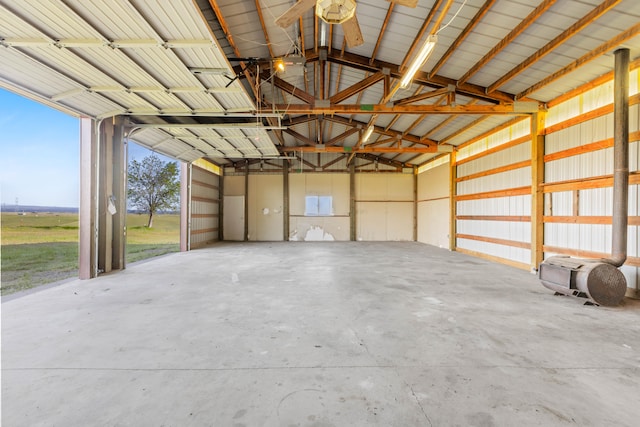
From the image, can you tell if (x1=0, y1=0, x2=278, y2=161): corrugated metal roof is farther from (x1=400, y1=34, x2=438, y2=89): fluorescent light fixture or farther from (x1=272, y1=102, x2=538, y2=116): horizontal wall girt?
(x1=400, y1=34, x2=438, y2=89): fluorescent light fixture

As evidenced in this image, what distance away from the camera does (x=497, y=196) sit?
837cm

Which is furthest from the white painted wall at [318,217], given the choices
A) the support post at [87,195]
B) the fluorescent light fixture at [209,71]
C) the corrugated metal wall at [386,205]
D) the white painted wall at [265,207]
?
the fluorescent light fixture at [209,71]

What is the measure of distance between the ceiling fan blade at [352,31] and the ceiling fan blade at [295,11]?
1.65 ft

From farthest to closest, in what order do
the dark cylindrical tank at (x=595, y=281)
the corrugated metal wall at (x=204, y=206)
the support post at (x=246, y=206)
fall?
1. the support post at (x=246, y=206)
2. the corrugated metal wall at (x=204, y=206)
3. the dark cylindrical tank at (x=595, y=281)

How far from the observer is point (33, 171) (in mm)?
19391

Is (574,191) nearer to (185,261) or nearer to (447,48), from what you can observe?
(447,48)

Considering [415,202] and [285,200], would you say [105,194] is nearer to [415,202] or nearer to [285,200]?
[285,200]

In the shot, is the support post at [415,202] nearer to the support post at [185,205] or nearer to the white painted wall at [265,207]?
the white painted wall at [265,207]

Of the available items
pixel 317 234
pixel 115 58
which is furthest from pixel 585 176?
pixel 317 234

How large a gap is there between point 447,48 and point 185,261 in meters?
A: 8.78

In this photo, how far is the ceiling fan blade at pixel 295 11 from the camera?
127 inches

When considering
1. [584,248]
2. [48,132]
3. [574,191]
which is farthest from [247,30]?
[48,132]

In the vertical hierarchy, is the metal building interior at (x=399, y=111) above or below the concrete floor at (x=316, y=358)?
above

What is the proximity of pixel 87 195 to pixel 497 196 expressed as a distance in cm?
1096
